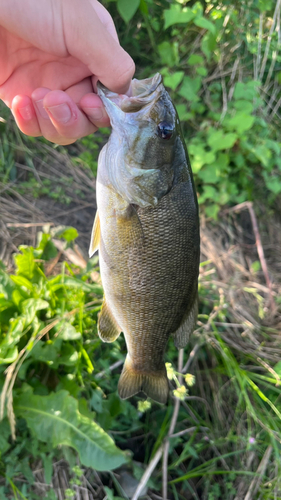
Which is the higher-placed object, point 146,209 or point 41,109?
point 41,109

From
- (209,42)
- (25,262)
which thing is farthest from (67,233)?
(209,42)

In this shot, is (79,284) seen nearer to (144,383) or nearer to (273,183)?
(144,383)

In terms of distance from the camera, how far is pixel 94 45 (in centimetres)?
124

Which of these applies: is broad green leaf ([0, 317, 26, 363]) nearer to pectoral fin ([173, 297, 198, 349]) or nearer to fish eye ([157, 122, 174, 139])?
pectoral fin ([173, 297, 198, 349])

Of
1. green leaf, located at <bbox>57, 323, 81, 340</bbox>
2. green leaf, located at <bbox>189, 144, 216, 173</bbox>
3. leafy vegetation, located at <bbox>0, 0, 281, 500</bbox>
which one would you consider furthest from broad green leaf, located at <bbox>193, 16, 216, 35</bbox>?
green leaf, located at <bbox>57, 323, 81, 340</bbox>

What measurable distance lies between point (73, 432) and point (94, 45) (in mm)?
1988

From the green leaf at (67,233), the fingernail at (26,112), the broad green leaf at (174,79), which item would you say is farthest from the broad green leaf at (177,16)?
the green leaf at (67,233)

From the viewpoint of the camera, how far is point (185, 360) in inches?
102

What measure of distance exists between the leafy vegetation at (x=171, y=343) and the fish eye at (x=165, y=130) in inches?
45.4

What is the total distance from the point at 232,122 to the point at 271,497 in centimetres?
313

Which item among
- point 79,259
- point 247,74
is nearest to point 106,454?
point 79,259

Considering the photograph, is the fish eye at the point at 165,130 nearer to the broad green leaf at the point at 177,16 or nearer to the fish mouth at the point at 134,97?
the fish mouth at the point at 134,97

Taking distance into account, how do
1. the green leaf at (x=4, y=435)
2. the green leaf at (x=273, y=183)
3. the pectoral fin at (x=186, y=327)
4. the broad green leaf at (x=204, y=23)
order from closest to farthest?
the pectoral fin at (x=186, y=327)
the green leaf at (x=4, y=435)
the broad green leaf at (x=204, y=23)
the green leaf at (x=273, y=183)

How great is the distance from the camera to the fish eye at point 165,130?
4.27 ft
